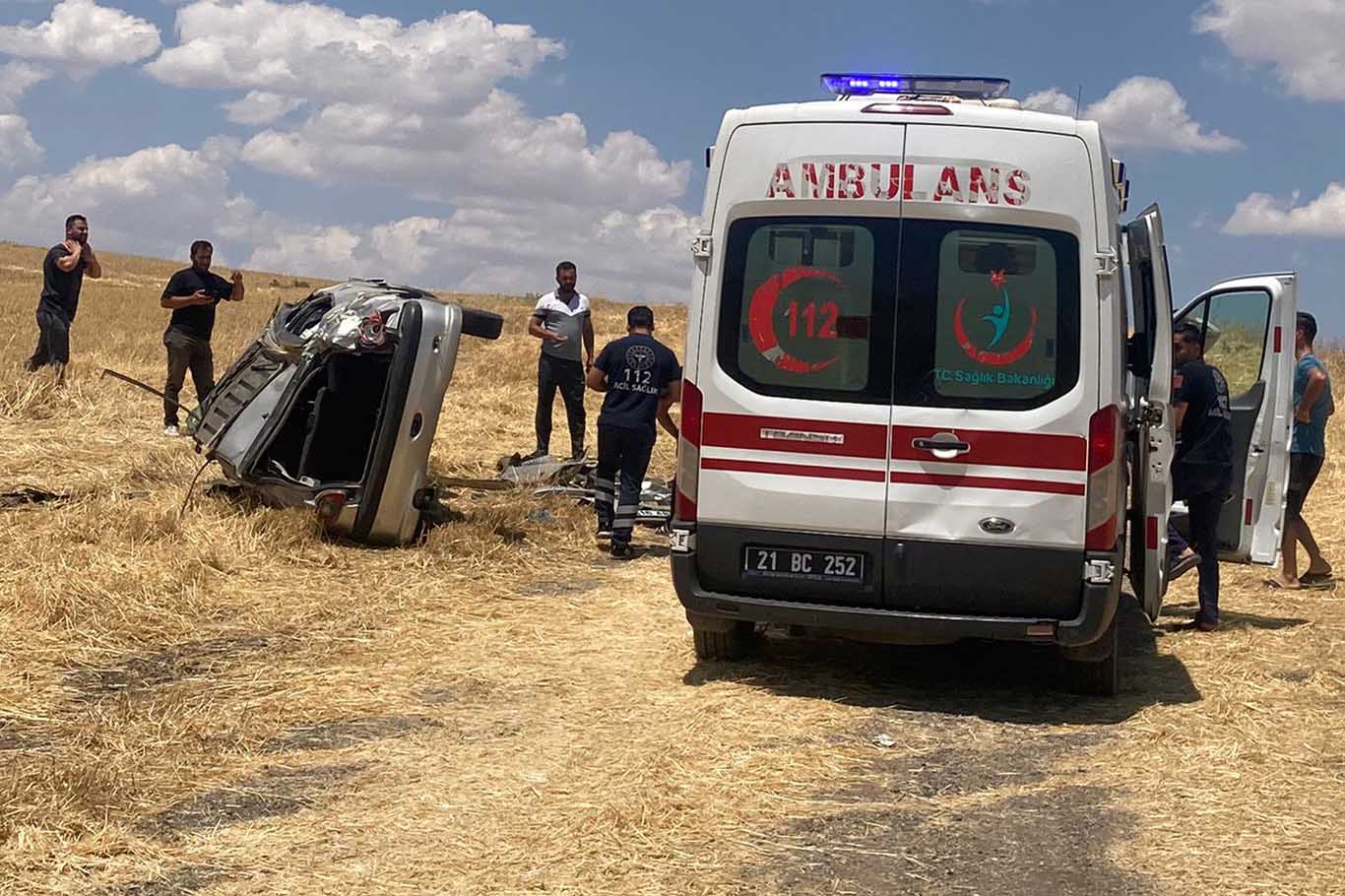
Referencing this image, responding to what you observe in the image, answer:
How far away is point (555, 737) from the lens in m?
5.74

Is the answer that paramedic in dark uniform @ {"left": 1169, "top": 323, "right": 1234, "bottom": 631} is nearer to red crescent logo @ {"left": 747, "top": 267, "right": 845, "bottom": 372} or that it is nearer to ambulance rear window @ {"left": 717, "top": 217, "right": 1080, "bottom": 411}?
ambulance rear window @ {"left": 717, "top": 217, "right": 1080, "bottom": 411}

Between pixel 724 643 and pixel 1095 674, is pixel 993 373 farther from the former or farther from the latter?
pixel 724 643

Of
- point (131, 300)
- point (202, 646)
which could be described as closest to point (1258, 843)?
point (202, 646)

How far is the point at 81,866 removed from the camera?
416 centimetres

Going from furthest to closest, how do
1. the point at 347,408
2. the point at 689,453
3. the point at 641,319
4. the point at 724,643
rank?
the point at 347,408, the point at 641,319, the point at 724,643, the point at 689,453

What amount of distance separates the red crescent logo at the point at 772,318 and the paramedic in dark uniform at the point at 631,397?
309 cm

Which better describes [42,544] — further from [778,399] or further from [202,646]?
[778,399]

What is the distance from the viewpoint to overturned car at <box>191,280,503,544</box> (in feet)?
29.8

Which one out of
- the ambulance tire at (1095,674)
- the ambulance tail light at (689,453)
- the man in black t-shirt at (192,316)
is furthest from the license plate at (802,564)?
the man in black t-shirt at (192,316)

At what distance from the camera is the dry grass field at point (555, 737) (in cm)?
435

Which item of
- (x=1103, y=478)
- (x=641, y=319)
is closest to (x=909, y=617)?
(x=1103, y=478)

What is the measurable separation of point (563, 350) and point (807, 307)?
21.2ft

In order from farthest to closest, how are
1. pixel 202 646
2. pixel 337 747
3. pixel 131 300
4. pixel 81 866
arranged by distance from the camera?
pixel 131 300 → pixel 202 646 → pixel 337 747 → pixel 81 866

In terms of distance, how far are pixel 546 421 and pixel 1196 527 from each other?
609cm
